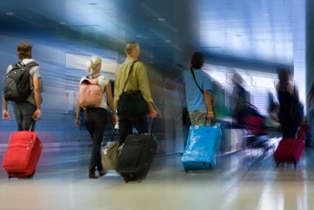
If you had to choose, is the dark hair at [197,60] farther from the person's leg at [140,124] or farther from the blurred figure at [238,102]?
the blurred figure at [238,102]

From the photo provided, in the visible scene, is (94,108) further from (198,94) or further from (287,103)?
(287,103)

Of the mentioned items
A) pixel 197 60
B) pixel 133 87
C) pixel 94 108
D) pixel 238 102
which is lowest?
pixel 94 108

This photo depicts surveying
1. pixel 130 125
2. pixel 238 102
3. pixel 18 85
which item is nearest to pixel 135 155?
pixel 130 125

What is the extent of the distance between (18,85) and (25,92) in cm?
12

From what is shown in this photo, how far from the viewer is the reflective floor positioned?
413 cm

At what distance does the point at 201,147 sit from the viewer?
6.57 meters

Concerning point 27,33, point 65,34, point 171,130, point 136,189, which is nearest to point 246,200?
point 136,189

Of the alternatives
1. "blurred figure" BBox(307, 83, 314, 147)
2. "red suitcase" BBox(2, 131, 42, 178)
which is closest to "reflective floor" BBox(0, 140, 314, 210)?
"red suitcase" BBox(2, 131, 42, 178)

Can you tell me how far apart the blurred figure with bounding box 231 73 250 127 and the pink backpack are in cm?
463

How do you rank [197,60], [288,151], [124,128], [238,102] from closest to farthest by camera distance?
[124,128] < [197,60] < [288,151] < [238,102]

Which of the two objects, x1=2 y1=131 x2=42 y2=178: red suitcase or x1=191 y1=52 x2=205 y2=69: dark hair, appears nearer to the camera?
x1=2 y1=131 x2=42 y2=178: red suitcase

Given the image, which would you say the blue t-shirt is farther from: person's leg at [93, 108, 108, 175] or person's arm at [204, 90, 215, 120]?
person's leg at [93, 108, 108, 175]

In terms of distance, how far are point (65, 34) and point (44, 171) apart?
6.68m

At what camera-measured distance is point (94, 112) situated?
598 cm
